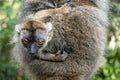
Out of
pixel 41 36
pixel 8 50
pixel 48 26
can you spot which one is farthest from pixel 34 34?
pixel 8 50

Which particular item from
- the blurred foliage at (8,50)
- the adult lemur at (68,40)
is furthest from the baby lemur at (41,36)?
the blurred foliage at (8,50)

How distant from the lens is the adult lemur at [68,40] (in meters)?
2.81

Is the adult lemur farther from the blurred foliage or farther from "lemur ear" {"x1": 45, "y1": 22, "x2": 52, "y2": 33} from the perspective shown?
the blurred foliage

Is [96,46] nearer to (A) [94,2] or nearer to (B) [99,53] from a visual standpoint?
(B) [99,53]

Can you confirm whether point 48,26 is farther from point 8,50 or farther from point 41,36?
point 8,50

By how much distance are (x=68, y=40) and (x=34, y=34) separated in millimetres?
238

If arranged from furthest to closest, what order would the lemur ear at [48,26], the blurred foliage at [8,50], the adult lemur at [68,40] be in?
the blurred foliage at [8,50] < the adult lemur at [68,40] < the lemur ear at [48,26]

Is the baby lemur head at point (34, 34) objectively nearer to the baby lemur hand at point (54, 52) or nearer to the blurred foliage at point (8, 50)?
the baby lemur hand at point (54, 52)

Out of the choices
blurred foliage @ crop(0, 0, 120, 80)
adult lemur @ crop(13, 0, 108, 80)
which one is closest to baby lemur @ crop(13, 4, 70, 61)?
adult lemur @ crop(13, 0, 108, 80)

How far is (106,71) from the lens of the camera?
22.8ft

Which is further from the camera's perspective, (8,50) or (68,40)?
(8,50)

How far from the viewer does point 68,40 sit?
9.36ft

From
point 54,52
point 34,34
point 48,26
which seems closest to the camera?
point 48,26

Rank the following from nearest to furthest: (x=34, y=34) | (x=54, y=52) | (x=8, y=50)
Answer: (x=34, y=34) → (x=54, y=52) → (x=8, y=50)
